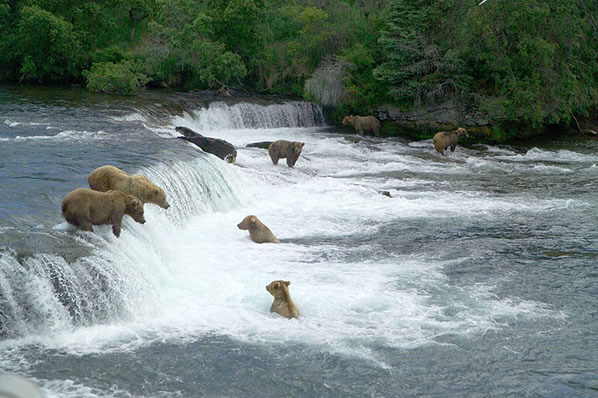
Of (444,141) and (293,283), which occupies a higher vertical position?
(444,141)

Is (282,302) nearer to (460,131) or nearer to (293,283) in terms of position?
(293,283)

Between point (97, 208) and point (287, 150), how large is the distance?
9.87 metres

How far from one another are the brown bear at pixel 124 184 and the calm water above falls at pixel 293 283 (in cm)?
68

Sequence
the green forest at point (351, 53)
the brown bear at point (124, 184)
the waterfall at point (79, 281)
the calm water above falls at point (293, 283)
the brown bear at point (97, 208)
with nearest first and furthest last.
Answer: the calm water above falls at point (293, 283)
the waterfall at point (79, 281)
the brown bear at point (97, 208)
the brown bear at point (124, 184)
the green forest at point (351, 53)

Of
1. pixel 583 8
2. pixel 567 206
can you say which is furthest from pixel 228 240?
pixel 583 8

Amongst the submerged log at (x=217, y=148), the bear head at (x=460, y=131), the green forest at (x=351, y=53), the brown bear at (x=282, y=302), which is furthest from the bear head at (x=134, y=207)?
the bear head at (x=460, y=131)

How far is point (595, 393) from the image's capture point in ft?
20.7

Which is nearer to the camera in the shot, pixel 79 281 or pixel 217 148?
pixel 79 281

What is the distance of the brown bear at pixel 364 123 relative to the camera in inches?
980

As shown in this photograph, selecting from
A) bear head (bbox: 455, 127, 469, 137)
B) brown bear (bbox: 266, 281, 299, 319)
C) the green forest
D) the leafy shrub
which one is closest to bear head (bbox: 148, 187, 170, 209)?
brown bear (bbox: 266, 281, 299, 319)

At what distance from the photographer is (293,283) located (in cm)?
918

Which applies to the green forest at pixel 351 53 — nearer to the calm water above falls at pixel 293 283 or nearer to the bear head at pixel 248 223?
the calm water above falls at pixel 293 283

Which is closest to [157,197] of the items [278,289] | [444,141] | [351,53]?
[278,289]

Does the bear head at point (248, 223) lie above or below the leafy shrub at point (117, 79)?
below
